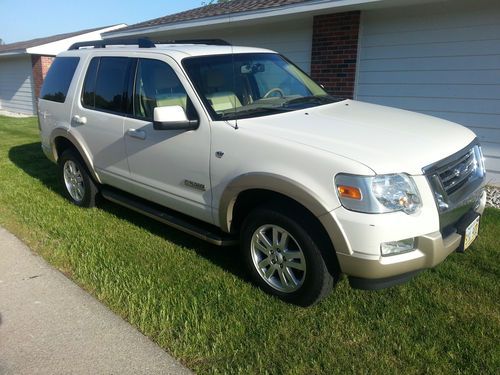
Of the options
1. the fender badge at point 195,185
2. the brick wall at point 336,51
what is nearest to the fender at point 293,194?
the fender badge at point 195,185

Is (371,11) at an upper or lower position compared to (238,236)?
upper

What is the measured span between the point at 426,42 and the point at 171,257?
5.34 metres

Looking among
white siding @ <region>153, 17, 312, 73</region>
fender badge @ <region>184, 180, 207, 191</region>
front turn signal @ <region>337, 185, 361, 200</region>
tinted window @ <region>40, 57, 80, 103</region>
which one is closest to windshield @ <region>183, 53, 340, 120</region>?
fender badge @ <region>184, 180, 207, 191</region>

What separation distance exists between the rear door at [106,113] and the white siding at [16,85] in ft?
53.0

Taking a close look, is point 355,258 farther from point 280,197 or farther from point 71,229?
point 71,229

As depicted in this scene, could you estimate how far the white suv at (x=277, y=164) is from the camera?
2818 mm

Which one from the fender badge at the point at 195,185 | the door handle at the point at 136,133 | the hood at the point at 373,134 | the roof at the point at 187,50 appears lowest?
the fender badge at the point at 195,185

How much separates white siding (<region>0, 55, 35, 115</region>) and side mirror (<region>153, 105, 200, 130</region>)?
1809 cm

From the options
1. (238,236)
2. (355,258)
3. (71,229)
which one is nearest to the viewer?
(355,258)

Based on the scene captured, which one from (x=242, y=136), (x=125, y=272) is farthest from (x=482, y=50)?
(x=125, y=272)

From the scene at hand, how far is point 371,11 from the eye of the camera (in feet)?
24.8

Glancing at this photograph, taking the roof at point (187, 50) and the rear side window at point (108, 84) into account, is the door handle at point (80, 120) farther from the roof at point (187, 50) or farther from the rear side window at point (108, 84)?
the roof at point (187, 50)

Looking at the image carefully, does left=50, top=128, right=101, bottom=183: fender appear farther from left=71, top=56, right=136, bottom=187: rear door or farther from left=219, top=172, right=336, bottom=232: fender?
left=219, top=172, right=336, bottom=232: fender

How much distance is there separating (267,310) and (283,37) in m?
7.05
